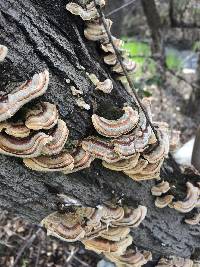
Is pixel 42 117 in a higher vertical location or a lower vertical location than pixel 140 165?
higher

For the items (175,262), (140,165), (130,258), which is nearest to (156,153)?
(140,165)

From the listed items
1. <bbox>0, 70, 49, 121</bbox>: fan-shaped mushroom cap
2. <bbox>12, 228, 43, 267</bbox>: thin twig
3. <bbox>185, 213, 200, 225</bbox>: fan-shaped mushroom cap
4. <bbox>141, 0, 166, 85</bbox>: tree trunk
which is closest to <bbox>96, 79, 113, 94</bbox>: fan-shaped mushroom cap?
<bbox>0, 70, 49, 121</bbox>: fan-shaped mushroom cap

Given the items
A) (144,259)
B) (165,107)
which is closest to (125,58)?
(144,259)

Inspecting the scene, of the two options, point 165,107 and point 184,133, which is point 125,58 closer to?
point 184,133

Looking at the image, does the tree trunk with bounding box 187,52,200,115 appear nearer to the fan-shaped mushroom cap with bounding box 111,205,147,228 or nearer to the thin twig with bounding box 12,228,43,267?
the thin twig with bounding box 12,228,43,267

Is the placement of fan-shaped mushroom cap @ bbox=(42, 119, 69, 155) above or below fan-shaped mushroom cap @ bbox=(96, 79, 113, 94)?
above

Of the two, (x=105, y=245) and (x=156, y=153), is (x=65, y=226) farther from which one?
(x=156, y=153)
